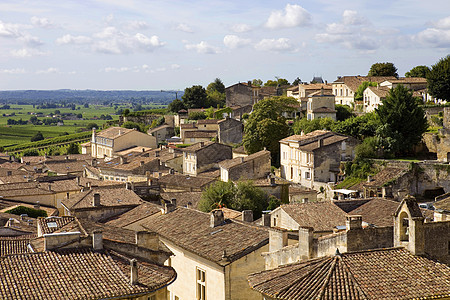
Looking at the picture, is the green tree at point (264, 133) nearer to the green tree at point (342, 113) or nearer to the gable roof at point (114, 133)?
the green tree at point (342, 113)

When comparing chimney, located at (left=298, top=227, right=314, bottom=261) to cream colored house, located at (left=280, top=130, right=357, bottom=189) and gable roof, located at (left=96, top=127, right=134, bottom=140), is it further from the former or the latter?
gable roof, located at (left=96, top=127, right=134, bottom=140)

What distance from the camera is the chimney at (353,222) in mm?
20594

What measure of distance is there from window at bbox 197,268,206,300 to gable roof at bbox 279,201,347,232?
845cm

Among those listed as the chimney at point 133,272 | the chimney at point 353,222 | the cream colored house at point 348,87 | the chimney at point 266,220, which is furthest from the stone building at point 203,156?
the chimney at point 133,272

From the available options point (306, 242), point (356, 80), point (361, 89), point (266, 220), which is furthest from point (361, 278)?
point (356, 80)

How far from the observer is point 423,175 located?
179 ft

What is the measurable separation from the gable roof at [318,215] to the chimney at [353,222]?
449 inches

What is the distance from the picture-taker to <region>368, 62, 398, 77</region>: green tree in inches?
4178

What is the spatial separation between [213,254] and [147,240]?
10.2 ft


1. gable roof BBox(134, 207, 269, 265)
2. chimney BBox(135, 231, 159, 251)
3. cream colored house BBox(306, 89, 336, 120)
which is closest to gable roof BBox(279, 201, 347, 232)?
gable roof BBox(134, 207, 269, 265)

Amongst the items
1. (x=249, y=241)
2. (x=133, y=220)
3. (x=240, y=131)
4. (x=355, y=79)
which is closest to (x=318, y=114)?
(x=240, y=131)

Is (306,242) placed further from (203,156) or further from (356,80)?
(356,80)

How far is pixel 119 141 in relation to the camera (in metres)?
93.6

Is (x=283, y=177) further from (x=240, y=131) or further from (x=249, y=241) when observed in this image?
(x=249, y=241)
